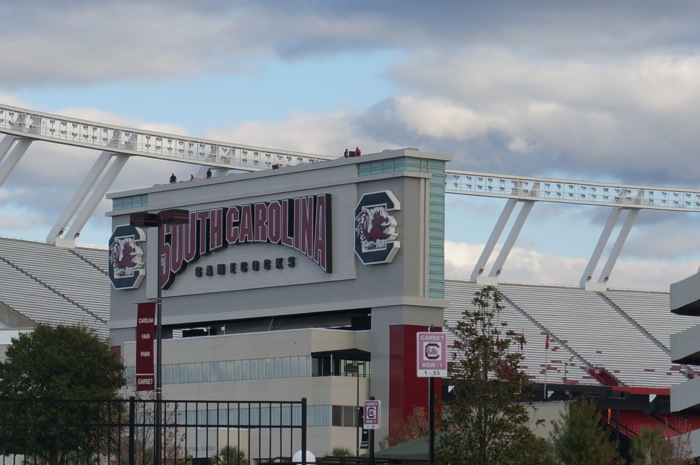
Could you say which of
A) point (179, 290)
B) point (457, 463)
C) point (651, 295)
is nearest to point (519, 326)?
point (651, 295)

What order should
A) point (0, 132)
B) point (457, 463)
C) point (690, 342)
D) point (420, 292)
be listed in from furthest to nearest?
point (0, 132), point (420, 292), point (690, 342), point (457, 463)

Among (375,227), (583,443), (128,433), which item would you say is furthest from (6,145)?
(583,443)

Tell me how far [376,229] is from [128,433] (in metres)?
20.6

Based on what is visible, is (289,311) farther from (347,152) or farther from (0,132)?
(0,132)

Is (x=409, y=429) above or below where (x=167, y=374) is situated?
below

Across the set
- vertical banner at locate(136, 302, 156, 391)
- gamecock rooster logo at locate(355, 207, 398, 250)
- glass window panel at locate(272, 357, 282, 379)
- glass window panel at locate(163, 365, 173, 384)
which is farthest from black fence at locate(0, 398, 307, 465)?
gamecock rooster logo at locate(355, 207, 398, 250)

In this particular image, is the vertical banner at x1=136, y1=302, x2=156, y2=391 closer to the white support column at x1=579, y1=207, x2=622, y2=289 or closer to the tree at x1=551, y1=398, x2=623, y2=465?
the tree at x1=551, y1=398, x2=623, y2=465

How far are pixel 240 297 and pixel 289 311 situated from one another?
154 inches

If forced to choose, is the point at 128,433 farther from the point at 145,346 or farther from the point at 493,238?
the point at 493,238

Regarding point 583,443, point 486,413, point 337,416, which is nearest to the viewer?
point 486,413

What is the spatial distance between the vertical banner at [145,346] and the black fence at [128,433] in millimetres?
1087

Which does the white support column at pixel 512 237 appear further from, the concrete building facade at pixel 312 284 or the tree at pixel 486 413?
the tree at pixel 486 413

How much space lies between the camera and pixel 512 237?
113750mm

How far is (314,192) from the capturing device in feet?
241
